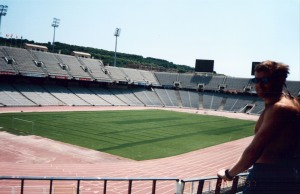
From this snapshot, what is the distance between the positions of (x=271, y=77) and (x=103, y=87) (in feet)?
225

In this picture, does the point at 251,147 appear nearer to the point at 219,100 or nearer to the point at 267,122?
the point at 267,122

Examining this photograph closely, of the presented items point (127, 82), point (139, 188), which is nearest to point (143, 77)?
point (127, 82)

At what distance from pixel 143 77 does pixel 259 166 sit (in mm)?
78233

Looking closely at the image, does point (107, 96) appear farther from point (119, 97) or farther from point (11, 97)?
point (11, 97)

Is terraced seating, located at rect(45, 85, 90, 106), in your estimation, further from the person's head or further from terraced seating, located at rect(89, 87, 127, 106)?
the person's head

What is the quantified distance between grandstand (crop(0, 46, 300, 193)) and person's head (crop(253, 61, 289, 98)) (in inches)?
1896

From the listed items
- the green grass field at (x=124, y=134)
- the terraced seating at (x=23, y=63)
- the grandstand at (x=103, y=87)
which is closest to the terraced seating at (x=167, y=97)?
the grandstand at (x=103, y=87)

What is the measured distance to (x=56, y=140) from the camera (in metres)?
26.0

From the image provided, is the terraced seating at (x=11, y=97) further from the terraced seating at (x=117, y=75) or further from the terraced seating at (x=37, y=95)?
the terraced seating at (x=117, y=75)

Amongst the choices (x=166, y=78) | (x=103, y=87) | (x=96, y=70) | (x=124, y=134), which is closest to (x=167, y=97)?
(x=166, y=78)

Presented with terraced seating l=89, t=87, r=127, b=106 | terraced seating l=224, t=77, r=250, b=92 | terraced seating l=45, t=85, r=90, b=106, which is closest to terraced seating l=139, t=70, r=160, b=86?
terraced seating l=89, t=87, r=127, b=106

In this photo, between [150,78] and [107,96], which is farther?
[150,78]

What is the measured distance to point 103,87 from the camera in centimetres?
6994

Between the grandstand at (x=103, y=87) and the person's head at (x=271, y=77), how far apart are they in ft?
158
